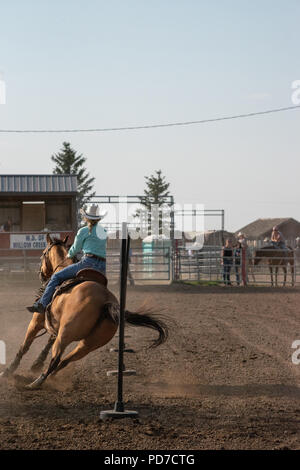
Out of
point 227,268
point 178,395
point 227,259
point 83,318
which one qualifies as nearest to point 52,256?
point 83,318

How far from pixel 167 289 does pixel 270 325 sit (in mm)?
8681

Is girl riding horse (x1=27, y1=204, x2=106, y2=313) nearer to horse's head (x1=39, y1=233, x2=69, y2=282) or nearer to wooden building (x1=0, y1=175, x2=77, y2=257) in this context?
horse's head (x1=39, y1=233, x2=69, y2=282)

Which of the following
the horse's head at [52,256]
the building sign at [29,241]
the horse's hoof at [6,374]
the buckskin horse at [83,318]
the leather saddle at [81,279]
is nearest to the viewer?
the buckskin horse at [83,318]

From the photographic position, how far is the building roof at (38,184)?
2742 cm

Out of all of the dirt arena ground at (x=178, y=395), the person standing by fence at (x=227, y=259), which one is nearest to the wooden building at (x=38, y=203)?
the person standing by fence at (x=227, y=259)

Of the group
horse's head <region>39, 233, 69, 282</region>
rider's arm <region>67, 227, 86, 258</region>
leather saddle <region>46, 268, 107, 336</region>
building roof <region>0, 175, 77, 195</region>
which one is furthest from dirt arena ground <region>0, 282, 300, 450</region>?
building roof <region>0, 175, 77, 195</region>

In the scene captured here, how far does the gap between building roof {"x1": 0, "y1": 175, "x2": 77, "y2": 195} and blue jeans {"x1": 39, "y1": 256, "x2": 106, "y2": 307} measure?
19381 millimetres

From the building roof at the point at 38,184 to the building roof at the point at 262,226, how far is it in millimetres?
56889

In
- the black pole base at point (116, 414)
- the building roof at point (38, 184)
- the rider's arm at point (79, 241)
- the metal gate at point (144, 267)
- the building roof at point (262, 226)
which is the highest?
the building roof at point (38, 184)

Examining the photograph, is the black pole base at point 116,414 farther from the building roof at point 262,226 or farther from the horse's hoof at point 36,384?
the building roof at point 262,226

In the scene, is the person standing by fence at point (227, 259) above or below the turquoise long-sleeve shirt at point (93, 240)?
below

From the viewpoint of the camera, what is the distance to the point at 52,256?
29.9ft

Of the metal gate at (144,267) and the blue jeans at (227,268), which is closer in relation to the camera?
the metal gate at (144,267)

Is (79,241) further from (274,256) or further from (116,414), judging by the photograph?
(274,256)
